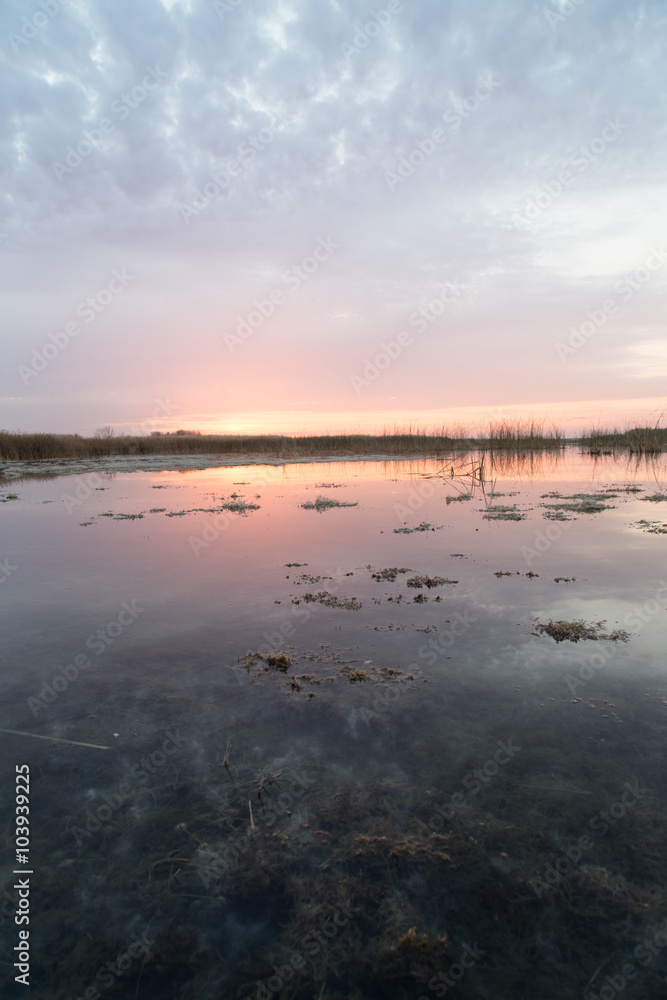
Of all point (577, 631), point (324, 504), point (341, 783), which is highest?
point (324, 504)

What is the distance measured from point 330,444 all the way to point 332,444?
7.7 inches

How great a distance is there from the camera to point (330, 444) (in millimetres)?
49000

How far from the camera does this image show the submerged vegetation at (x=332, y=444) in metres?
35.0

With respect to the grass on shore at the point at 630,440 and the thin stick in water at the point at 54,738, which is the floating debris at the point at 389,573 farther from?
the grass on shore at the point at 630,440

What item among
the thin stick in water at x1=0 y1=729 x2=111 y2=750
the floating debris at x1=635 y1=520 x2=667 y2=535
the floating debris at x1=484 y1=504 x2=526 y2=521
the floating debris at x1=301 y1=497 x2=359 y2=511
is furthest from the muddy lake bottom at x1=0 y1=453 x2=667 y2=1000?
the floating debris at x1=301 y1=497 x2=359 y2=511

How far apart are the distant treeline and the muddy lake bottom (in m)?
30.9

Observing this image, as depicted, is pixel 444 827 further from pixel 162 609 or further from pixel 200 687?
pixel 162 609

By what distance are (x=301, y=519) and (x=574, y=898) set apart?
28.8 ft

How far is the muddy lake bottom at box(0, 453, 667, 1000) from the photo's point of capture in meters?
1.89

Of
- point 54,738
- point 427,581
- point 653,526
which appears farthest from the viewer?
point 653,526

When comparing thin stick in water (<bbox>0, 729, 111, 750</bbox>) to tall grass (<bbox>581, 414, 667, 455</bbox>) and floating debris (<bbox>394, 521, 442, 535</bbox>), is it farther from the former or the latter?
tall grass (<bbox>581, 414, 667, 455</bbox>)

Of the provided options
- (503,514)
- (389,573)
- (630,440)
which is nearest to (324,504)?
(503,514)

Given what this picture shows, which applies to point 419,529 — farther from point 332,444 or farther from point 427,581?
point 332,444

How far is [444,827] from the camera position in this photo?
2.43 m
